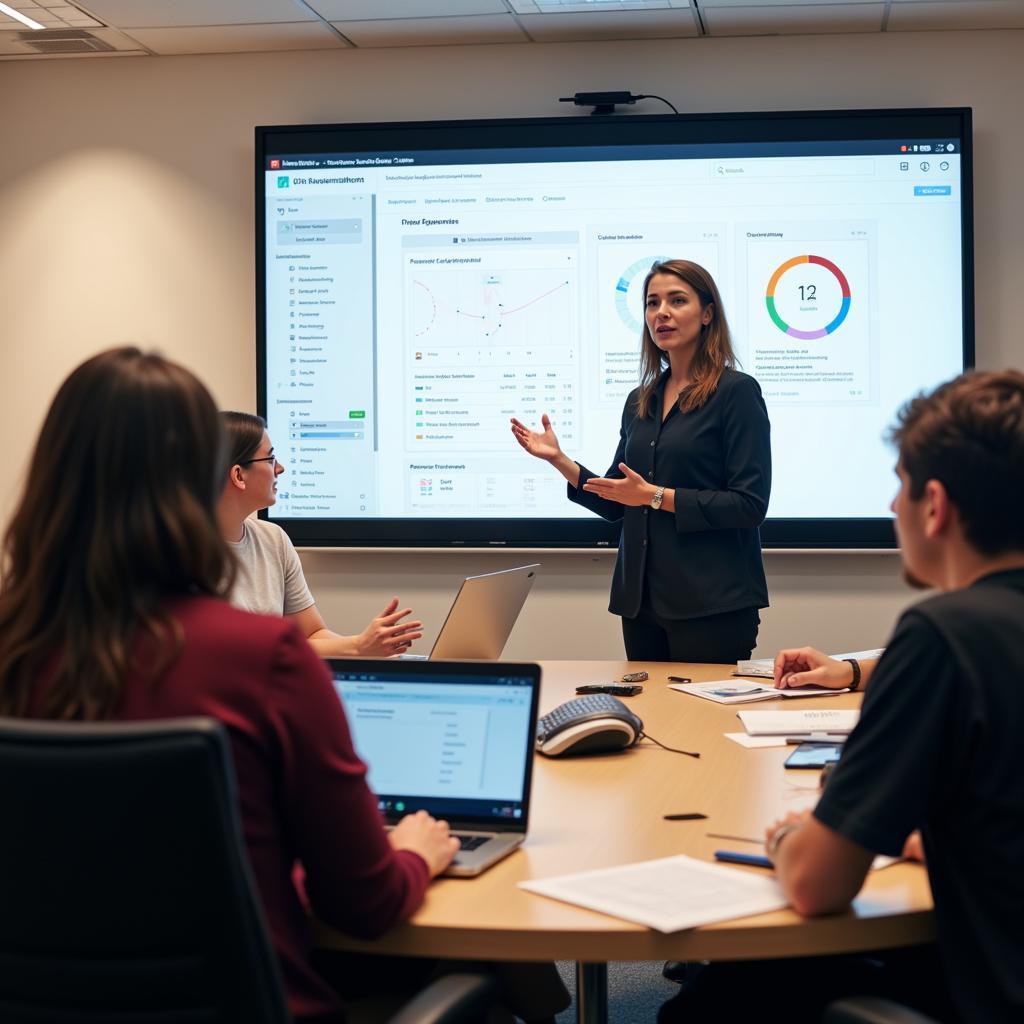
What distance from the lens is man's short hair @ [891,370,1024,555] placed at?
1.20 meters

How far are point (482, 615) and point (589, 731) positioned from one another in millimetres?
487

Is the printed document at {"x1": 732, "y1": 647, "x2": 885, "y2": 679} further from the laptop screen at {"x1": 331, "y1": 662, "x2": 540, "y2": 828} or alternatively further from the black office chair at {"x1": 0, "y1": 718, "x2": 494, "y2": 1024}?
the black office chair at {"x1": 0, "y1": 718, "x2": 494, "y2": 1024}

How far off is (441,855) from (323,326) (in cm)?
326

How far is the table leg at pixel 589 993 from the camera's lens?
1.43m

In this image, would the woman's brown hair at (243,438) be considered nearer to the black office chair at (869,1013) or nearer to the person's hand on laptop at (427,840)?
the person's hand on laptop at (427,840)

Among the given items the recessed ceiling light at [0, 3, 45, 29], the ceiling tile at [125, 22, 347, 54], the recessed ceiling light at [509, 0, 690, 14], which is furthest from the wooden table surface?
the recessed ceiling light at [0, 3, 45, 29]

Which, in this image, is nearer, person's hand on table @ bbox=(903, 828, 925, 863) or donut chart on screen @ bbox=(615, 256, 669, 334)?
person's hand on table @ bbox=(903, 828, 925, 863)

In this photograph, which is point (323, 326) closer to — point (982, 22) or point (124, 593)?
point (982, 22)

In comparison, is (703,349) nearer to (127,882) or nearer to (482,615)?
(482,615)

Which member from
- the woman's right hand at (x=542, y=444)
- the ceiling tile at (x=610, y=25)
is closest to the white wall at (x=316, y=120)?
the ceiling tile at (x=610, y=25)

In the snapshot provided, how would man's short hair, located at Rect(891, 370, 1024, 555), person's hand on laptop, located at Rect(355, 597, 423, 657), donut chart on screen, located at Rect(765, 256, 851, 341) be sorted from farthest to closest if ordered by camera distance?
donut chart on screen, located at Rect(765, 256, 851, 341) < person's hand on laptop, located at Rect(355, 597, 423, 657) < man's short hair, located at Rect(891, 370, 1024, 555)

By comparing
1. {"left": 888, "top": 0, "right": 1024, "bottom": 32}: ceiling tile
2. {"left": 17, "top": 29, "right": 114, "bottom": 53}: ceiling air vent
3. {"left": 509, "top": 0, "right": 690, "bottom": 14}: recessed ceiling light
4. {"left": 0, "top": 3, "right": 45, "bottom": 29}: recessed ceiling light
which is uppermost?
{"left": 17, "top": 29, "right": 114, "bottom": 53}: ceiling air vent

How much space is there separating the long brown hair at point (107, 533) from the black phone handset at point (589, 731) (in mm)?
964

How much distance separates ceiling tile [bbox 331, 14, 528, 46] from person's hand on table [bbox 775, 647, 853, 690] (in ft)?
8.79
